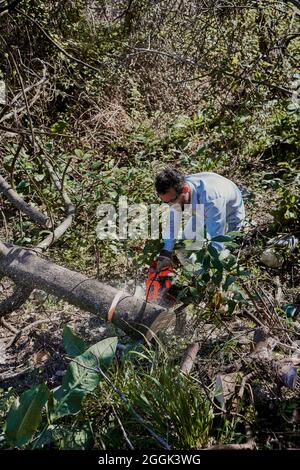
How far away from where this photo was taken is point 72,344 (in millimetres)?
3262

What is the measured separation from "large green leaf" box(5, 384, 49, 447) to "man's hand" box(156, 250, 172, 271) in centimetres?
121

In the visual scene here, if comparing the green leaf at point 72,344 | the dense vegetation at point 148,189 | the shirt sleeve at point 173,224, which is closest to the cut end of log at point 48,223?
the dense vegetation at point 148,189

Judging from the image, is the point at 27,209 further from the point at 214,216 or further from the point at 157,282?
the point at 214,216

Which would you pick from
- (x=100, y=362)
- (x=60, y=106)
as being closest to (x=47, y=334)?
(x=100, y=362)

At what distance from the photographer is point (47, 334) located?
4.25 meters

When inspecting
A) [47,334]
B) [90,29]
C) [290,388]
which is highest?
[90,29]

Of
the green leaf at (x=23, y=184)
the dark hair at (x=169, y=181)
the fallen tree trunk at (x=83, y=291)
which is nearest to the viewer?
the fallen tree trunk at (x=83, y=291)

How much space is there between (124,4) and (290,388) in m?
5.98

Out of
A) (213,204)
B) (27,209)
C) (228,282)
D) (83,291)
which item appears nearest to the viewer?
(228,282)

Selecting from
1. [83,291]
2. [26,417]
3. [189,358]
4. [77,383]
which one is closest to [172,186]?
[83,291]

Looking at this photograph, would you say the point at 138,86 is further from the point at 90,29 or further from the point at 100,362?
the point at 100,362

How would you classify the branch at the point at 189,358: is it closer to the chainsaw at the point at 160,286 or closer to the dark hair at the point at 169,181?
the chainsaw at the point at 160,286

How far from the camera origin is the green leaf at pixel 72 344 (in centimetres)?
323

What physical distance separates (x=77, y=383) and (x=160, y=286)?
3.90 feet
